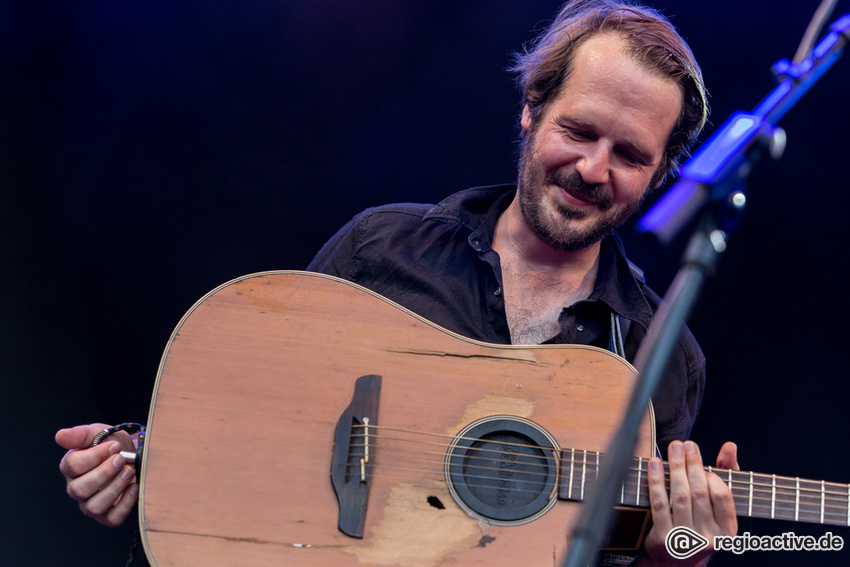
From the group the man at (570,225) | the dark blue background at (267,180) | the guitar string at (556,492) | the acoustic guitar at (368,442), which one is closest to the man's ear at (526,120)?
the man at (570,225)

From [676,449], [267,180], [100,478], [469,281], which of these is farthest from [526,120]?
[100,478]

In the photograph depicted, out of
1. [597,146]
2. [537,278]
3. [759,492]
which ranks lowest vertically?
[759,492]

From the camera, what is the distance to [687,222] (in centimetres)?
117

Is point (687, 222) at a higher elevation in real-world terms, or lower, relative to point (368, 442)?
higher

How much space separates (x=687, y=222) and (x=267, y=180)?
2273mm

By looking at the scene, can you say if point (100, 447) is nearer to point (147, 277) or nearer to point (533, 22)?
point (147, 277)

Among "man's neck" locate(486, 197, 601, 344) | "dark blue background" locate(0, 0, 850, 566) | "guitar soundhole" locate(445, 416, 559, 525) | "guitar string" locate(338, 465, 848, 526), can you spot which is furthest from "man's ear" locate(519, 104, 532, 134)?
"guitar string" locate(338, 465, 848, 526)

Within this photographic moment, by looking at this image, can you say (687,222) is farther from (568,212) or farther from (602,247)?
(602,247)

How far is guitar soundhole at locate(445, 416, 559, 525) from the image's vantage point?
1919 mm

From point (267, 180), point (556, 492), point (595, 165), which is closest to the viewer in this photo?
point (556, 492)

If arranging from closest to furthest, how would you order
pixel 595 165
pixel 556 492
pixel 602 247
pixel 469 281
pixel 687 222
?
1. pixel 687 222
2. pixel 556 492
3. pixel 595 165
4. pixel 469 281
5. pixel 602 247

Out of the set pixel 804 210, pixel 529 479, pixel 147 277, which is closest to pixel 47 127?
pixel 147 277

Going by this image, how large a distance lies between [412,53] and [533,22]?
516mm

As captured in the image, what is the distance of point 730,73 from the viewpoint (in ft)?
9.92
